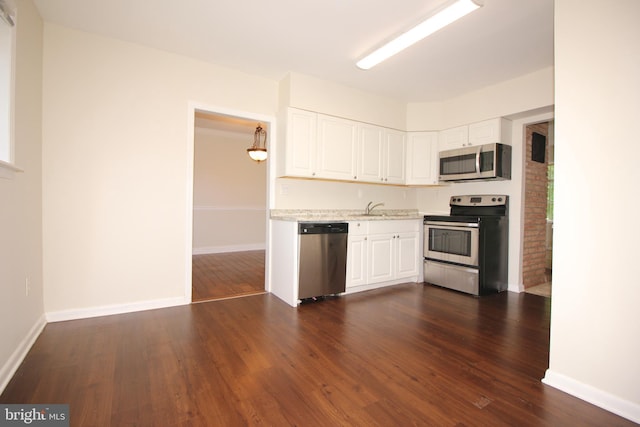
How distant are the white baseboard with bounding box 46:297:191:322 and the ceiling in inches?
99.2

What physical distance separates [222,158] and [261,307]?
15.0 ft

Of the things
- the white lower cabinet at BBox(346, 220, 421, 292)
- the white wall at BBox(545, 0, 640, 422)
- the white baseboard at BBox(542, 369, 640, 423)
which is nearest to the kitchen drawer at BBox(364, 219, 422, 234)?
the white lower cabinet at BBox(346, 220, 421, 292)

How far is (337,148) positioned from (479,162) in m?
1.83

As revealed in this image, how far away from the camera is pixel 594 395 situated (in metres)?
1.59

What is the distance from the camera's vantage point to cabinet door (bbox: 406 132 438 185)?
4.33 m

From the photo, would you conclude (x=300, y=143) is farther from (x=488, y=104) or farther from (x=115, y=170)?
(x=488, y=104)

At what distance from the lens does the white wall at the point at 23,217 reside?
1.76 metres

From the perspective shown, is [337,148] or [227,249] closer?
[337,148]

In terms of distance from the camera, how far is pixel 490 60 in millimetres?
3084

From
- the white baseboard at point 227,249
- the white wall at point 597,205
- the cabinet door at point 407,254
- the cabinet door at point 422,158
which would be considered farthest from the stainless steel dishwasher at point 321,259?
the white baseboard at point 227,249

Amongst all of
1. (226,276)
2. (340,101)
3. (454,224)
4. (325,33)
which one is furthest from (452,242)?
(226,276)

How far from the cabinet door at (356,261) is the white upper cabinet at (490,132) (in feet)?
6.62

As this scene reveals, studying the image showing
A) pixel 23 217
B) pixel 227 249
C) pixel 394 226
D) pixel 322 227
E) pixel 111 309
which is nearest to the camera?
pixel 23 217

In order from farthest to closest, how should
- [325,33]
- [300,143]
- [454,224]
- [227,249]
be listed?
[227,249]
[454,224]
[300,143]
[325,33]
